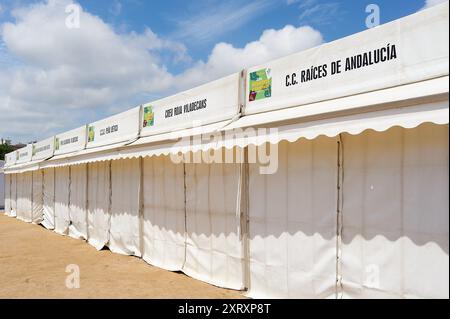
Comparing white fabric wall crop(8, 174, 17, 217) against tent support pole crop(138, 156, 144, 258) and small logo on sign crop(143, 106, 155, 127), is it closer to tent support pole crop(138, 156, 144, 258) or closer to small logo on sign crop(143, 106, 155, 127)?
tent support pole crop(138, 156, 144, 258)

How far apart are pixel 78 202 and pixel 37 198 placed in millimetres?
6356

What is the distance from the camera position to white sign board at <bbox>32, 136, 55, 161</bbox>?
1584cm

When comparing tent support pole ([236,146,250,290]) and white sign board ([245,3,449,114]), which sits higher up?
white sign board ([245,3,449,114])

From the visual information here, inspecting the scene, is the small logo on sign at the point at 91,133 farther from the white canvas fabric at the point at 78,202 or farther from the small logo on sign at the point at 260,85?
the small logo on sign at the point at 260,85

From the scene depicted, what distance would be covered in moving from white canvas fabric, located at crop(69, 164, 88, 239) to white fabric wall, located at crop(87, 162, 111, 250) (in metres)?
0.46

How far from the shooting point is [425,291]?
3.67 metres

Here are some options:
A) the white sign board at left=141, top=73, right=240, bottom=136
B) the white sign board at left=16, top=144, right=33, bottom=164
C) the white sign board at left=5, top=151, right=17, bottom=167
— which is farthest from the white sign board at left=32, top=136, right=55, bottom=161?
the white sign board at left=141, top=73, right=240, bottom=136

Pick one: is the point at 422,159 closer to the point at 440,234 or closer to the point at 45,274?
the point at 440,234

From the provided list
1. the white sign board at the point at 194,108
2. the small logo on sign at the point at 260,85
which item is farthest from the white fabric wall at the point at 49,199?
the small logo on sign at the point at 260,85

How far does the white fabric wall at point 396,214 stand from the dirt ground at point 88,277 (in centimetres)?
211

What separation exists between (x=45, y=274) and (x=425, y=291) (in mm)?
6726

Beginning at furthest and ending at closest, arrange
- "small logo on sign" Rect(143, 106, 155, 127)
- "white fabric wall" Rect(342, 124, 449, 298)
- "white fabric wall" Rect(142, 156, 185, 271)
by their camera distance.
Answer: "small logo on sign" Rect(143, 106, 155, 127), "white fabric wall" Rect(142, 156, 185, 271), "white fabric wall" Rect(342, 124, 449, 298)

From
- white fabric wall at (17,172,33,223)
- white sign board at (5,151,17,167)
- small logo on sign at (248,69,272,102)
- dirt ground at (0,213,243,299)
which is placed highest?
small logo on sign at (248,69,272,102)
